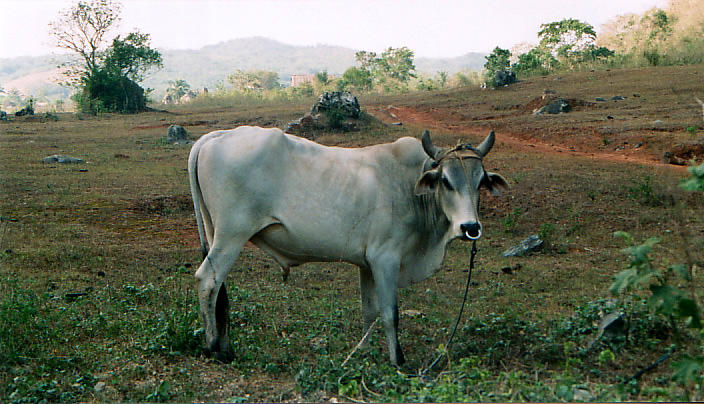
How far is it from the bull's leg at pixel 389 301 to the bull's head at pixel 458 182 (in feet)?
1.71

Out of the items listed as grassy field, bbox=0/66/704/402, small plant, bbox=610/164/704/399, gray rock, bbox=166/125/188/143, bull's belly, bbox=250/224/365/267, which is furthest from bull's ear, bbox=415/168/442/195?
gray rock, bbox=166/125/188/143

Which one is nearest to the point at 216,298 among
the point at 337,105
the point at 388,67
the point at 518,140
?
the point at 518,140

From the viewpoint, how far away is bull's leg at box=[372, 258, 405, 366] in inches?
189

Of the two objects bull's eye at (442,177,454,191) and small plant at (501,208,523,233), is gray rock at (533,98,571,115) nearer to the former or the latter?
small plant at (501,208,523,233)

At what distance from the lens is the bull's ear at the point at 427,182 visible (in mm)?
4711

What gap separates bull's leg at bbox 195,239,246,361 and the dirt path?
8102 mm

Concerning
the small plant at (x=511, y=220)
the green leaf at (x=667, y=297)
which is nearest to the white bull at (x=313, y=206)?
the green leaf at (x=667, y=297)

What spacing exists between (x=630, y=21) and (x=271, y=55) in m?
145

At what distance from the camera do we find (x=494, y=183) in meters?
4.98

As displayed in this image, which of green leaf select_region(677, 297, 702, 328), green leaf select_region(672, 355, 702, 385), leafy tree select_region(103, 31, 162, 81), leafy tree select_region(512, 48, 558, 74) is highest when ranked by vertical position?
leafy tree select_region(103, 31, 162, 81)

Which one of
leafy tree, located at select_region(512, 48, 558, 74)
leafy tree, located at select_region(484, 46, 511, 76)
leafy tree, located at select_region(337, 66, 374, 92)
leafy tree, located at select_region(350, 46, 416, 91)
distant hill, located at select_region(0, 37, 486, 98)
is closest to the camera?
leafy tree, located at select_region(512, 48, 558, 74)

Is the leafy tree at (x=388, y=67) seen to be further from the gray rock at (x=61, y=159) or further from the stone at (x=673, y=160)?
the stone at (x=673, y=160)

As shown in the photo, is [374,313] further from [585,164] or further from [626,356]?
[585,164]

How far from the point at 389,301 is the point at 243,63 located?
147518 millimetres
